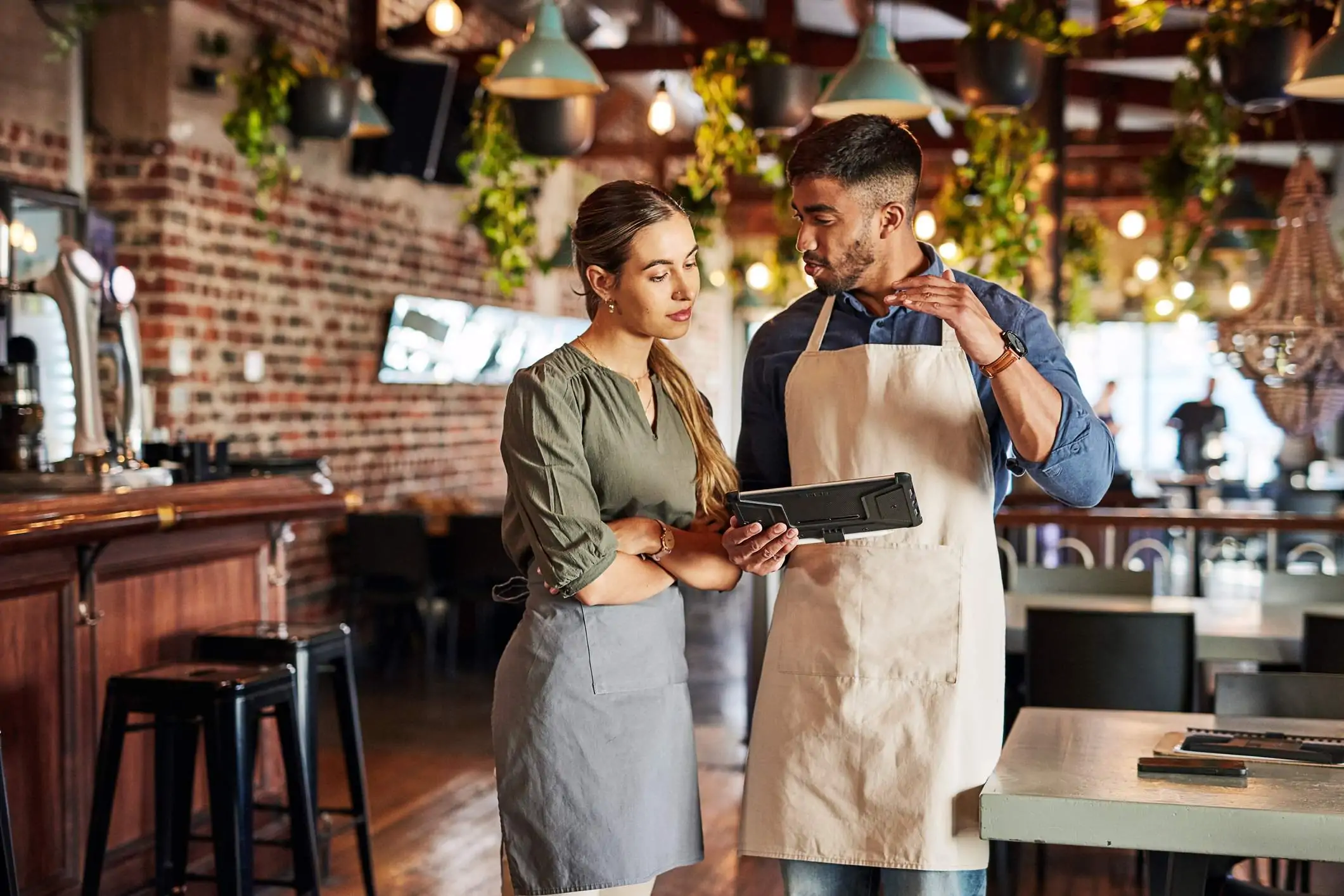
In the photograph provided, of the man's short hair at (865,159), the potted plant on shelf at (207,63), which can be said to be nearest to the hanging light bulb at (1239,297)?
the potted plant on shelf at (207,63)

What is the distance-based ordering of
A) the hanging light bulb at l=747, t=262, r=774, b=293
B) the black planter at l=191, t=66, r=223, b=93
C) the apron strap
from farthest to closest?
the hanging light bulb at l=747, t=262, r=774, b=293
the black planter at l=191, t=66, r=223, b=93
the apron strap

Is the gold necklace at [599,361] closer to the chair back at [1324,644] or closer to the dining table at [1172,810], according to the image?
the dining table at [1172,810]

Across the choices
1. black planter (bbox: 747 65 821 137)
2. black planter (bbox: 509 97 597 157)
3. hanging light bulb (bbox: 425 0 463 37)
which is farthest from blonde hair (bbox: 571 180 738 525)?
hanging light bulb (bbox: 425 0 463 37)

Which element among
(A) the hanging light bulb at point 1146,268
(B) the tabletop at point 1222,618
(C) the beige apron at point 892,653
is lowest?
(B) the tabletop at point 1222,618

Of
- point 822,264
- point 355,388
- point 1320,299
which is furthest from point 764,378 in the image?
point 355,388

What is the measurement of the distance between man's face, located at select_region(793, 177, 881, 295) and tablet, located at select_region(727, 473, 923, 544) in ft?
1.12

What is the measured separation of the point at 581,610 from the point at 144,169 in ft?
15.1

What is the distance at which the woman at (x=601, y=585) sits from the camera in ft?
6.42

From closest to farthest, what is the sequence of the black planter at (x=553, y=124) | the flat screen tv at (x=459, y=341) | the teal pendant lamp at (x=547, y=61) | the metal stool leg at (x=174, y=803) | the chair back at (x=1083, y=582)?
the metal stool leg at (x=174, y=803), the chair back at (x=1083, y=582), the teal pendant lamp at (x=547, y=61), the black planter at (x=553, y=124), the flat screen tv at (x=459, y=341)

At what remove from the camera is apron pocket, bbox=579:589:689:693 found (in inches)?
78.2

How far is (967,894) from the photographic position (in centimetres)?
209

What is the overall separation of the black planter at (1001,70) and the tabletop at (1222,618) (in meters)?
2.10

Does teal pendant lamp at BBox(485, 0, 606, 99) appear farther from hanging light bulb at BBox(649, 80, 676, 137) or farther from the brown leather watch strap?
the brown leather watch strap

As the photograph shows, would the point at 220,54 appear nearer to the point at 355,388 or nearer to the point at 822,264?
the point at 355,388
